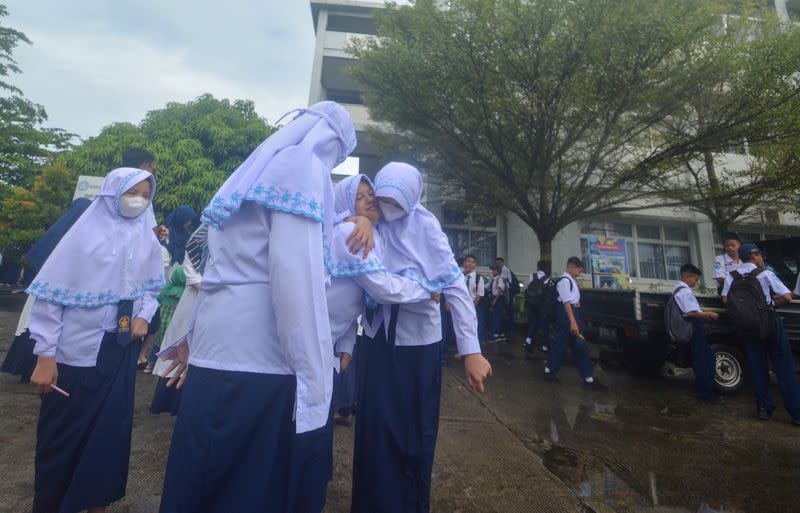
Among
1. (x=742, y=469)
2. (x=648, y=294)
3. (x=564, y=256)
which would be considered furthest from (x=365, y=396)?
(x=564, y=256)

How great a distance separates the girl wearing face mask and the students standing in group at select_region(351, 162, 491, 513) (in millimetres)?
1127

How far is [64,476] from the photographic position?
1.76 m

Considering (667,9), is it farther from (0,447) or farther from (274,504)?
(0,447)

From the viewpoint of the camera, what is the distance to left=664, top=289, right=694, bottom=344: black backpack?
15.9ft

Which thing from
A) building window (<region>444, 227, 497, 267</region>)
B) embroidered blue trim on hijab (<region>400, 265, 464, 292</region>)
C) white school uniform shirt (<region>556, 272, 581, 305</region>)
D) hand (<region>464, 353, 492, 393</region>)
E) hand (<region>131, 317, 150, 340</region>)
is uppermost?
building window (<region>444, 227, 497, 267</region>)

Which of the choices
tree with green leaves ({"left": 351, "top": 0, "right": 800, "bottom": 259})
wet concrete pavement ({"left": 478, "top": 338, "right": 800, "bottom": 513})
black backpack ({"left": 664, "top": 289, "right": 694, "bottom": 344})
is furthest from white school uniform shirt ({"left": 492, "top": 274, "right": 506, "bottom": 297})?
black backpack ({"left": 664, "top": 289, "right": 694, "bottom": 344})

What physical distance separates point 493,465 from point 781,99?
8.90 metres

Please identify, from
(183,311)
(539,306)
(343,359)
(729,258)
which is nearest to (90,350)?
(343,359)

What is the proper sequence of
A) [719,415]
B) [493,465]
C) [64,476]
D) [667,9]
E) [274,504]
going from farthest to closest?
1. [667,9]
2. [719,415]
3. [493,465]
4. [64,476]
5. [274,504]

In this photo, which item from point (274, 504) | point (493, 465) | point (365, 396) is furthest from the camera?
point (493, 465)

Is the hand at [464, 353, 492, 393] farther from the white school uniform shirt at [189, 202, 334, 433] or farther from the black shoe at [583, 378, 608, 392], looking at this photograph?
the black shoe at [583, 378, 608, 392]

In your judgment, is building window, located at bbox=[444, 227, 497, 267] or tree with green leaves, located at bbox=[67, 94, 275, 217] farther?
building window, located at bbox=[444, 227, 497, 267]

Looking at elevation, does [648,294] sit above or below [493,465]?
above

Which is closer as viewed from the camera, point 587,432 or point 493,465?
point 493,465
